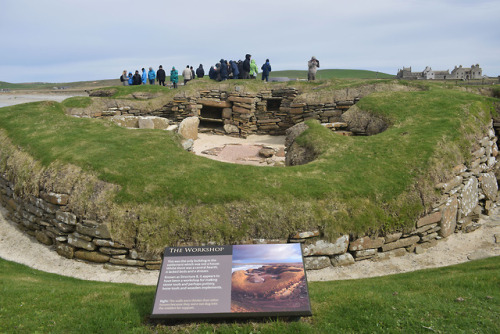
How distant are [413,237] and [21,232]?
38.6 ft

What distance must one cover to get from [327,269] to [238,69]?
20.3 metres

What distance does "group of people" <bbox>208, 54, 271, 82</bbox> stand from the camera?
24.5 m

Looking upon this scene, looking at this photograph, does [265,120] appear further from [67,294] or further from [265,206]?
[67,294]

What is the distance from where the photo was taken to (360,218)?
880 cm

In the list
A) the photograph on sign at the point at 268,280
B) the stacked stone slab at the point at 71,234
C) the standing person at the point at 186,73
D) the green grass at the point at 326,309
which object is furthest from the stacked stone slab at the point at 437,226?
the standing person at the point at 186,73

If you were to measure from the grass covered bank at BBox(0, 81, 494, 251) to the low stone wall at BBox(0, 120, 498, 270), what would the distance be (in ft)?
1.05

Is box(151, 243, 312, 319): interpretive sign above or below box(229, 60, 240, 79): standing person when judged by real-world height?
below

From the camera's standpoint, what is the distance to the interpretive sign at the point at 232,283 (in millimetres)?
4914

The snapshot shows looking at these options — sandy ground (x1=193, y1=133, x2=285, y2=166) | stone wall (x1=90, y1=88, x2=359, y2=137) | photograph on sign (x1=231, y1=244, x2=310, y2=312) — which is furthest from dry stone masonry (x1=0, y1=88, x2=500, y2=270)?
stone wall (x1=90, y1=88, x2=359, y2=137)

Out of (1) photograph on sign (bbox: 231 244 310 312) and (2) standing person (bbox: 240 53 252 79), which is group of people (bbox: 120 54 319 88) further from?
(1) photograph on sign (bbox: 231 244 310 312)

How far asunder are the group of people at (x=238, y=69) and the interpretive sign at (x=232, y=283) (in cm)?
2051

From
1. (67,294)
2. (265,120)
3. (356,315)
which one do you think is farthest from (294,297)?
(265,120)

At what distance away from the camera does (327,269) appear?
8516mm

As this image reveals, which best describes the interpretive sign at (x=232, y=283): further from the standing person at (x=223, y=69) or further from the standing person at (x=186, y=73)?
the standing person at (x=186, y=73)
